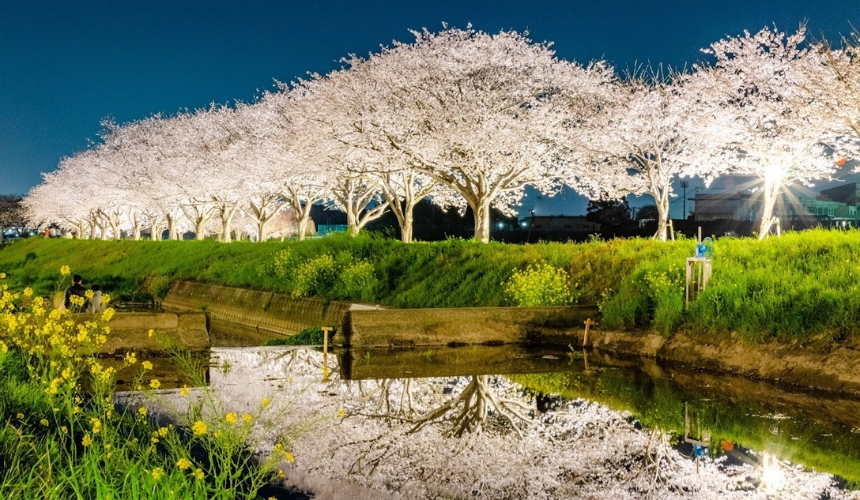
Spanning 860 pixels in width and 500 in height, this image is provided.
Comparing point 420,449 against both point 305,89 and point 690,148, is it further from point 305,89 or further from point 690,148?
point 305,89

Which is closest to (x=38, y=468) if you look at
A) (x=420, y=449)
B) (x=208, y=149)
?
(x=420, y=449)

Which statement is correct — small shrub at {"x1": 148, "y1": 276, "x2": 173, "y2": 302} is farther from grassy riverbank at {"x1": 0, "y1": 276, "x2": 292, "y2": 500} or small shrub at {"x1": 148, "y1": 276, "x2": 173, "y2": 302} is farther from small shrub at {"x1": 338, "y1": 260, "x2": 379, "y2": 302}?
grassy riverbank at {"x1": 0, "y1": 276, "x2": 292, "y2": 500}

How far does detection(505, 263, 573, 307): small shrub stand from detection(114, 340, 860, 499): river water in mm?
3256

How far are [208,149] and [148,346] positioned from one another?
4381 centimetres

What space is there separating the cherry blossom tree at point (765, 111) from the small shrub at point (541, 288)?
1776 centimetres

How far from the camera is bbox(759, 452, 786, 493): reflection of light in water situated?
6762mm

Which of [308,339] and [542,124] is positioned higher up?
[542,124]

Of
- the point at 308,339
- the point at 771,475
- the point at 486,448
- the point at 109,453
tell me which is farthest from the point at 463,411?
the point at 308,339

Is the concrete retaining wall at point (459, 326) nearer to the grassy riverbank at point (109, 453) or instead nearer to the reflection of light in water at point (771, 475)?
the grassy riverbank at point (109, 453)

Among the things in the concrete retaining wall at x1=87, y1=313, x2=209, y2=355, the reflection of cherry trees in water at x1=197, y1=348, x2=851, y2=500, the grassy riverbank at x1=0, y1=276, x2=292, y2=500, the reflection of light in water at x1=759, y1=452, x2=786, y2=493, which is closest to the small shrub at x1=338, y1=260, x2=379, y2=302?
the concrete retaining wall at x1=87, y1=313, x2=209, y2=355

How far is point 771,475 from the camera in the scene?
715 cm

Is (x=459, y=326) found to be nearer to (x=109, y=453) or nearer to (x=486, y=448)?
(x=486, y=448)

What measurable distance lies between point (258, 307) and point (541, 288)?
12158 mm

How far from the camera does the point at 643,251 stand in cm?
1727
